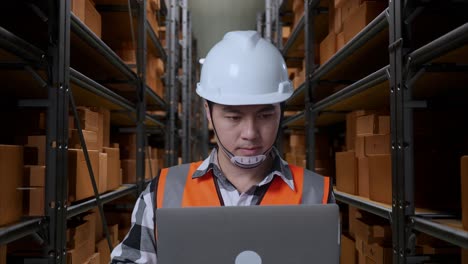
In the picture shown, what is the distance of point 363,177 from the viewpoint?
3.07 meters

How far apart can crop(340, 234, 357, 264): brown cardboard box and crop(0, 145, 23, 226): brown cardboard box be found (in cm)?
244

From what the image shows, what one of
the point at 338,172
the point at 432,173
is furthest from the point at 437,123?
the point at 338,172

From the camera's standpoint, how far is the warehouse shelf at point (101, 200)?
239cm

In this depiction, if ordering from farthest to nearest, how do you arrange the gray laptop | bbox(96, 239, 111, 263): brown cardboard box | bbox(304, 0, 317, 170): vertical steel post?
bbox(304, 0, 317, 170): vertical steel post → bbox(96, 239, 111, 263): brown cardboard box → the gray laptop

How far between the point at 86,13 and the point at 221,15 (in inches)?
231

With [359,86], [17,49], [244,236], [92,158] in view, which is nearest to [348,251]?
[359,86]

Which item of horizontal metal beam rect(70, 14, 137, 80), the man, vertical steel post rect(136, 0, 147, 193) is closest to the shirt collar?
the man

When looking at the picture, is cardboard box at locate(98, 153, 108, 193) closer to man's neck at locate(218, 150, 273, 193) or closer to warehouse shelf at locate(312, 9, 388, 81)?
man's neck at locate(218, 150, 273, 193)

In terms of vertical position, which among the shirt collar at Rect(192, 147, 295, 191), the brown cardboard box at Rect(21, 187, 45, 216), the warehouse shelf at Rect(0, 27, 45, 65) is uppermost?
the warehouse shelf at Rect(0, 27, 45, 65)

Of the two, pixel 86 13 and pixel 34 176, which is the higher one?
pixel 86 13

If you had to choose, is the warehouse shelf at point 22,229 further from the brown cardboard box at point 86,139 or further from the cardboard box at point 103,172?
the cardboard box at point 103,172

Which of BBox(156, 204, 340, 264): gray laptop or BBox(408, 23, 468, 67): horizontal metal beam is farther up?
BBox(408, 23, 468, 67): horizontal metal beam

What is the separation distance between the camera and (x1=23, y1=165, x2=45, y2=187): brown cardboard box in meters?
2.12

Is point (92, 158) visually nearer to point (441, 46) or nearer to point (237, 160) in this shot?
point (237, 160)
